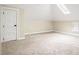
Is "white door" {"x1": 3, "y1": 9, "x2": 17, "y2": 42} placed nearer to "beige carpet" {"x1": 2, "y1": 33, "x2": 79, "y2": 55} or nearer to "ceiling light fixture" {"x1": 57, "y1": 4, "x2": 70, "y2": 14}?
"beige carpet" {"x1": 2, "y1": 33, "x2": 79, "y2": 55}

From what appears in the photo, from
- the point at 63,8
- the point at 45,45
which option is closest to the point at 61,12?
the point at 63,8

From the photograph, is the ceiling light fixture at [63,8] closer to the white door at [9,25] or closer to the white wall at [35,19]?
the white wall at [35,19]

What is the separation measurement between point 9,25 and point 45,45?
937 millimetres

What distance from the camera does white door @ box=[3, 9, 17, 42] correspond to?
8.87 feet

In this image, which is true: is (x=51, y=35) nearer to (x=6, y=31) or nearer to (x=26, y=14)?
(x=26, y=14)

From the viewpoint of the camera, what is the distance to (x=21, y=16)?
2744 mm

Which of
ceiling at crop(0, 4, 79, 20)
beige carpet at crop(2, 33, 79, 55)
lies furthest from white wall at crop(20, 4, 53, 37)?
beige carpet at crop(2, 33, 79, 55)

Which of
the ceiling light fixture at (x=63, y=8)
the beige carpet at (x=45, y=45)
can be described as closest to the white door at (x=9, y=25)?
the beige carpet at (x=45, y=45)

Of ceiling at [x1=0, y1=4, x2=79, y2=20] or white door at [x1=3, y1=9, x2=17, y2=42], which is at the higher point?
ceiling at [x1=0, y1=4, x2=79, y2=20]

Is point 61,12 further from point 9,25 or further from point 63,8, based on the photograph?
point 9,25

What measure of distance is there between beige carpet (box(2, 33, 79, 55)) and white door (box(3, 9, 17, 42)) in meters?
0.14
